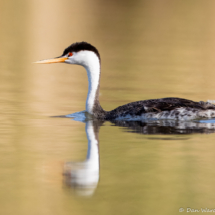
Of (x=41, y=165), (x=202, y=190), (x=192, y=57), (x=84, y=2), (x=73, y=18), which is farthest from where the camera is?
(x=84, y=2)

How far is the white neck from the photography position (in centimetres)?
1136

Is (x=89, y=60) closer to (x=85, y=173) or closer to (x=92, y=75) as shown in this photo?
(x=92, y=75)

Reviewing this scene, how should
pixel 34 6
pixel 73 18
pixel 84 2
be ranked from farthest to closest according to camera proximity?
pixel 84 2 → pixel 34 6 → pixel 73 18

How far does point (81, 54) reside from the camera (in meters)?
11.3

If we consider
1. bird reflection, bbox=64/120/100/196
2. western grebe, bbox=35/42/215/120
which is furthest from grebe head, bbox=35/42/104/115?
bird reflection, bbox=64/120/100/196

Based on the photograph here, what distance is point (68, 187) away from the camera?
6797 mm

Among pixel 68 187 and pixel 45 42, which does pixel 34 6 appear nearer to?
pixel 45 42

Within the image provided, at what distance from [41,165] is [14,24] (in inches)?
981

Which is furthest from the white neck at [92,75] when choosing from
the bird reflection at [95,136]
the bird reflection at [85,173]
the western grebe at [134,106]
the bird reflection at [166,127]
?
the bird reflection at [85,173]


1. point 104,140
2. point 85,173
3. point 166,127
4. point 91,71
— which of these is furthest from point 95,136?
point 91,71

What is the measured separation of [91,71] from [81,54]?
0.45 m

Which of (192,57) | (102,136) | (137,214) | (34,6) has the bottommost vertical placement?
(137,214)

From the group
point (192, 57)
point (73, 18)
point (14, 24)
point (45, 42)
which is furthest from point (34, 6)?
point (192, 57)

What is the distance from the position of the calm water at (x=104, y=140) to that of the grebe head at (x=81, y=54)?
1.22 m
